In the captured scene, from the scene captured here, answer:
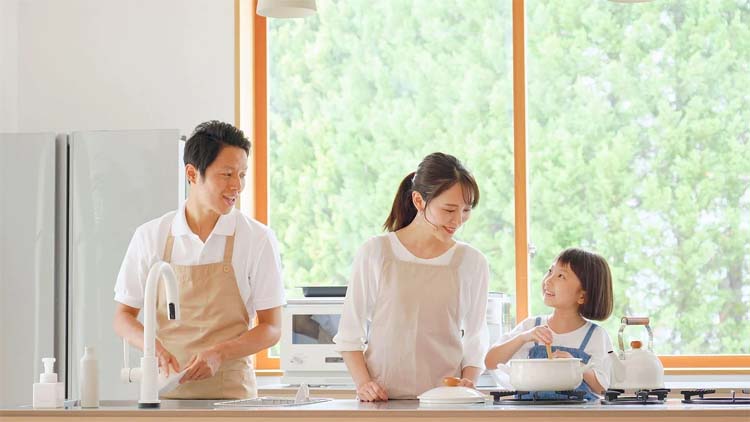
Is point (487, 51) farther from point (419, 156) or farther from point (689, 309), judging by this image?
point (689, 309)

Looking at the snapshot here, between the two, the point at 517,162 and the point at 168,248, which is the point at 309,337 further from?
the point at 168,248

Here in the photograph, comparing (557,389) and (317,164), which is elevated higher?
(317,164)

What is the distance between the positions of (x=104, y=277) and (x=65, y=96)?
1.14m

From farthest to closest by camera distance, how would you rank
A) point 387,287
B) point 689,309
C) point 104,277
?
point 689,309 → point 104,277 → point 387,287

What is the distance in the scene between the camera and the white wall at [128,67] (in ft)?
16.1

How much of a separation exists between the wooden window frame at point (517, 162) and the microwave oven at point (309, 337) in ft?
2.03

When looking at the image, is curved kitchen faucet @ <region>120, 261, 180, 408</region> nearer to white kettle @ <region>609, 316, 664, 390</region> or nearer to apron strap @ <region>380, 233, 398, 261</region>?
apron strap @ <region>380, 233, 398, 261</region>

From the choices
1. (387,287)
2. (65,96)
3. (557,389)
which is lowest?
(557,389)

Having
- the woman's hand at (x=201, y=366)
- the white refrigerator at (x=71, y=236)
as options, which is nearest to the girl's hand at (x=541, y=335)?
the woman's hand at (x=201, y=366)

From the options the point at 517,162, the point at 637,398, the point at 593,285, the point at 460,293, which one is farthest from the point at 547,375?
the point at 517,162

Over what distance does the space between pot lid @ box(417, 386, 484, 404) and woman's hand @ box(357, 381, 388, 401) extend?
25 centimetres

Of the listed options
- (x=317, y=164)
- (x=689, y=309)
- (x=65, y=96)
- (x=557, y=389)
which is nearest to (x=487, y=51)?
(x=317, y=164)

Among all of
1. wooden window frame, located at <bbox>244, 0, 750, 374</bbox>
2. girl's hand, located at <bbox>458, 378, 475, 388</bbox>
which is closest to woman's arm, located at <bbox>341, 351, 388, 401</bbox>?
girl's hand, located at <bbox>458, 378, 475, 388</bbox>

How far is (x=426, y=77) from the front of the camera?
5.17 meters
